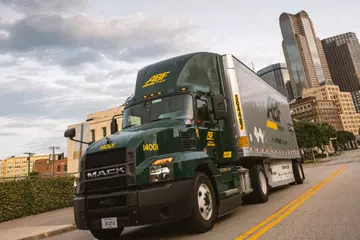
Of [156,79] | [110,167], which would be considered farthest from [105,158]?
[156,79]

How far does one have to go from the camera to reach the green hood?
5.84 metres

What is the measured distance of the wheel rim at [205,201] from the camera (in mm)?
6191

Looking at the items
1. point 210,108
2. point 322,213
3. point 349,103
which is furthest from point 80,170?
point 349,103

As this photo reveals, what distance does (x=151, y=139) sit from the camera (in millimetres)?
6066

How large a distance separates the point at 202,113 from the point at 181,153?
63.4 inches

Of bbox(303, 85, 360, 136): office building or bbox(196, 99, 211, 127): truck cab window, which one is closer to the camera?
bbox(196, 99, 211, 127): truck cab window

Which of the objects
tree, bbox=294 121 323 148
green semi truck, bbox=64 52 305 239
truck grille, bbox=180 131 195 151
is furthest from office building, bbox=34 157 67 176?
truck grille, bbox=180 131 195 151

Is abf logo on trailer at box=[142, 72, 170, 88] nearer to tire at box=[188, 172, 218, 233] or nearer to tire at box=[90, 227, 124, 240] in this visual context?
tire at box=[188, 172, 218, 233]

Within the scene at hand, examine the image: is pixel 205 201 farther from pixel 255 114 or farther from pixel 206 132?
pixel 255 114

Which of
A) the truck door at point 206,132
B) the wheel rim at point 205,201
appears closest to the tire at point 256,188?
the truck door at point 206,132

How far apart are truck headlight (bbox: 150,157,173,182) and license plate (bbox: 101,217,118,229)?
971mm

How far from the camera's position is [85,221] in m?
5.88

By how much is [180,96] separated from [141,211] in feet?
9.77

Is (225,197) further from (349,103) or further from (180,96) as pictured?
(349,103)
